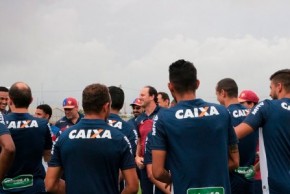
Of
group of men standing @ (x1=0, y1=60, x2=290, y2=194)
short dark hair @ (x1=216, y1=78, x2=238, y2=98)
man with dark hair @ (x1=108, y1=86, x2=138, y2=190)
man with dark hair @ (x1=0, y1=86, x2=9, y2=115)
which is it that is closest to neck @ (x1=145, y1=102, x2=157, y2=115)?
man with dark hair @ (x1=108, y1=86, x2=138, y2=190)

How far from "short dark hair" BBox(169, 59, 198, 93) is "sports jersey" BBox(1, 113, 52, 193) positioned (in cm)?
215

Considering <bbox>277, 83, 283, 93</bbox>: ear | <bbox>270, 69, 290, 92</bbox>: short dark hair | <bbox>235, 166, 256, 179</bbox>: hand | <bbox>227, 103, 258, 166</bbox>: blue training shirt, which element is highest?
<bbox>270, 69, 290, 92</bbox>: short dark hair

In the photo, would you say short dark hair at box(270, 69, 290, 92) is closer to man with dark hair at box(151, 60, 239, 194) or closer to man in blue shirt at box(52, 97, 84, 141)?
man with dark hair at box(151, 60, 239, 194)

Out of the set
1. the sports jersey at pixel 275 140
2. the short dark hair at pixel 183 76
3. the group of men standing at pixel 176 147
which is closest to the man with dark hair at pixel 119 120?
the group of men standing at pixel 176 147

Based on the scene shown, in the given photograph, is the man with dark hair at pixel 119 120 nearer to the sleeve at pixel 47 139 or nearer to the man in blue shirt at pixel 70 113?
the sleeve at pixel 47 139

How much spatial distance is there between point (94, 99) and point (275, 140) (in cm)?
200

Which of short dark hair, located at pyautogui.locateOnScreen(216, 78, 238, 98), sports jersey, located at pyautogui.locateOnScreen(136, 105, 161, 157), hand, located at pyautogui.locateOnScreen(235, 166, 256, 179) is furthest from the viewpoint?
sports jersey, located at pyautogui.locateOnScreen(136, 105, 161, 157)

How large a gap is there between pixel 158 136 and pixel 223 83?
2759 mm

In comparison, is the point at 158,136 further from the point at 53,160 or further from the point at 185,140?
the point at 53,160

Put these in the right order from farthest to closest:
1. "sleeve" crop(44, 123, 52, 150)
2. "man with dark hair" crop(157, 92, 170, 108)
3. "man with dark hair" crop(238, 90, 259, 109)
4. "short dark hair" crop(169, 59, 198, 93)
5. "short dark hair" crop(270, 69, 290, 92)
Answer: "man with dark hair" crop(157, 92, 170, 108) < "man with dark hair" crop(238, 90, 259, 109) < "sleeve" crop(44, 123, 52, 150) < "short dark hair" crop(270, 69, 290, 92) < "short dark hair" crop(169, 59, 198, 93)

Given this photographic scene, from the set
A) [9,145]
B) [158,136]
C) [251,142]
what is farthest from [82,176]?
[251,142]

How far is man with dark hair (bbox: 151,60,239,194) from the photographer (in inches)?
144

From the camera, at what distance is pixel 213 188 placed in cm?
368

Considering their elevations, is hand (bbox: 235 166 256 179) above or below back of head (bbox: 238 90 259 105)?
below
